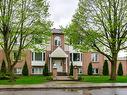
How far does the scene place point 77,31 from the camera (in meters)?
41.7

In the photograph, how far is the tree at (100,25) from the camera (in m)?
40.9

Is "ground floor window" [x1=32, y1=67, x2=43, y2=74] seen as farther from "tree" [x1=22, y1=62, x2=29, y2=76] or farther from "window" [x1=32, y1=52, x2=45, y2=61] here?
"tree" [x1=22, y1=62, x2=29, y2=76]

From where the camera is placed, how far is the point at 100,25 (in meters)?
41.4

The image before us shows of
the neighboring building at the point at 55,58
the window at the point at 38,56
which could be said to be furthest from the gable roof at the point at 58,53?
the window at the point at 38,56

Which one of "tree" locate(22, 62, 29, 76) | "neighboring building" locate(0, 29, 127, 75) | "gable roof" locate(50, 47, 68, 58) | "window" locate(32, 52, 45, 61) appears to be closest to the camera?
"tree" locate(22, 62, 29, 76)

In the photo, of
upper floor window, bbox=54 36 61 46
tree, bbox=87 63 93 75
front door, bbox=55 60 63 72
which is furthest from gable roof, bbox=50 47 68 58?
tree, bbox=87 63 93 75

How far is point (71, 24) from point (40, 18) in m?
4.13

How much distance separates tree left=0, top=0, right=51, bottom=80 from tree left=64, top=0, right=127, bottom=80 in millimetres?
3588

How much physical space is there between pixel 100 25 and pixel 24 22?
8.76m

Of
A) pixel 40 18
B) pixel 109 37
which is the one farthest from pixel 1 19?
pixel 109 37

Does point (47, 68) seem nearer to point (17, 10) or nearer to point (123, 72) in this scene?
point (123, 72)

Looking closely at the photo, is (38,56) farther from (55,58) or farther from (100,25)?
(100,25)

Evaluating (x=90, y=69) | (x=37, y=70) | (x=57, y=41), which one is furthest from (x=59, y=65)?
(x=90, y=69)

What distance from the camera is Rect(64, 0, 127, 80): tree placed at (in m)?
40.9
